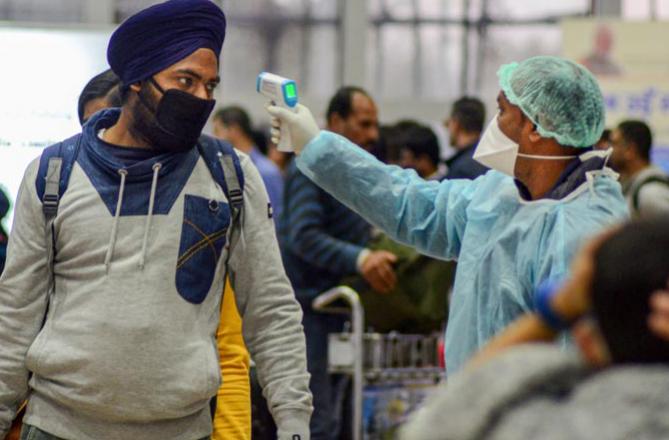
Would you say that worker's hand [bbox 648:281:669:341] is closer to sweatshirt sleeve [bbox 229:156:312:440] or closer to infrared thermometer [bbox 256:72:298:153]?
sweatshirt sleeve [bbox 229:156:312:440]

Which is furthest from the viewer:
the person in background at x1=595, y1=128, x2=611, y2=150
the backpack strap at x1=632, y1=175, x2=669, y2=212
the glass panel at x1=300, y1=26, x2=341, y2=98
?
the glass panel at x1=300, y1=26, x2=341, y2=98

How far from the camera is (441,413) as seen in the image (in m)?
1.64

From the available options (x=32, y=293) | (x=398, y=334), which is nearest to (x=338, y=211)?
(x=398, y=334)

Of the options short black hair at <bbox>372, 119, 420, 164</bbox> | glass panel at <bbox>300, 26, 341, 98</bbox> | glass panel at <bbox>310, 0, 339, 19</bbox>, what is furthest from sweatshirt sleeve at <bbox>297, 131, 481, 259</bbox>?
glass panel at <bbox>310, 0, 339, 19</bbox>

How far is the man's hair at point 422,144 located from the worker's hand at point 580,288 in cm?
552

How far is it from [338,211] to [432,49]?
15.0 ft

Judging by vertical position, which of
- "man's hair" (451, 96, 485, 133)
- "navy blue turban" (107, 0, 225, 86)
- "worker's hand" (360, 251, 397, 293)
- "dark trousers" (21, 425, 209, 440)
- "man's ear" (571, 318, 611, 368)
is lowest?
"worker's hand" (360, 251, 397, 293)

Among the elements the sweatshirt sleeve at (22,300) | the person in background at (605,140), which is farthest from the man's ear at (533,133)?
the person in background at (605,140)

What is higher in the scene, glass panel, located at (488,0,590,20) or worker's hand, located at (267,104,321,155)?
glass panel, located at (488,0,590,20)

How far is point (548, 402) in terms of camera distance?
5.23ft

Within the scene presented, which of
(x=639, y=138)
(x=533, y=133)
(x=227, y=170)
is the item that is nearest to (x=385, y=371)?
(x=639, y=138)

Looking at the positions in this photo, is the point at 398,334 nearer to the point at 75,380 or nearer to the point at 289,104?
the point at 289,104

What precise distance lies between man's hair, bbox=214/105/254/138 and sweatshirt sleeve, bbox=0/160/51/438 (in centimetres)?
517

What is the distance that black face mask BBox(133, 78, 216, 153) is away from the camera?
123 inches
